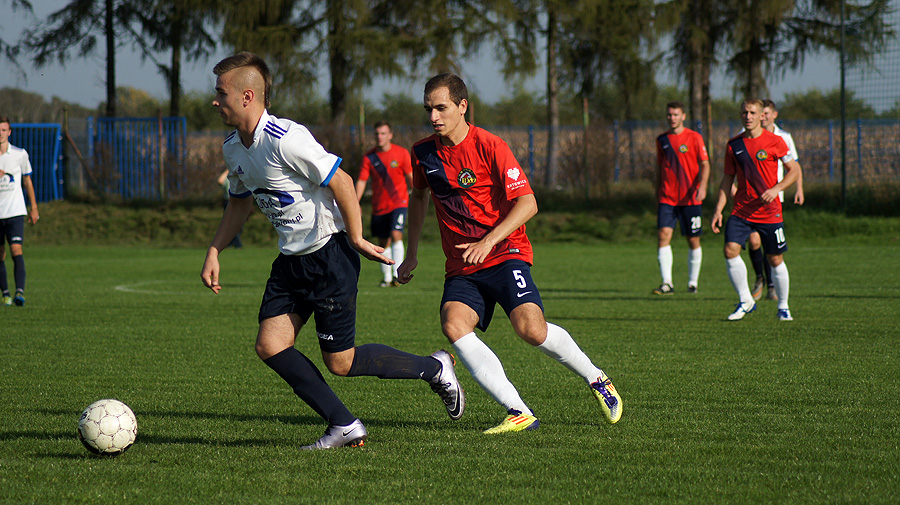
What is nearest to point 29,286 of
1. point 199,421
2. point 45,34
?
point 199,421

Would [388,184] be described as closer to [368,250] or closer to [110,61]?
[368,250]

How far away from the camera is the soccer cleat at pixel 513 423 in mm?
4609

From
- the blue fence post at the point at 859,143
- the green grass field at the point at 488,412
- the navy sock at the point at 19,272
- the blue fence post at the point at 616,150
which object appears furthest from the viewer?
the blue fence post at the point at 616,150

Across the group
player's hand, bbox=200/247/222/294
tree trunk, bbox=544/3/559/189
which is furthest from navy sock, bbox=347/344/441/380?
tree trunk, bbox=544/3/559/189

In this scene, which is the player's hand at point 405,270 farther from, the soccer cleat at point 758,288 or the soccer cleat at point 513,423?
the soccer cleat at point 758,288

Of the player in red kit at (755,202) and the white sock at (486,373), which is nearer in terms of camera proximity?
the white sock at (486,373)

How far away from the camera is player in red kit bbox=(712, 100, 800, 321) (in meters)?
9.08

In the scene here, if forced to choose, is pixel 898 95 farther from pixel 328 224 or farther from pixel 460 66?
pixel 328 224

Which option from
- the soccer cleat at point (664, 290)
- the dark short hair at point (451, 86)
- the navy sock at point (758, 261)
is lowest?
the soccer cleat at point (664, 290)

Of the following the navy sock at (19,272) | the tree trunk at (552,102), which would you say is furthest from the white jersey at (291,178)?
the tree trunk at (552,102)

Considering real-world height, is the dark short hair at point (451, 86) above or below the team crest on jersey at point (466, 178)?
above

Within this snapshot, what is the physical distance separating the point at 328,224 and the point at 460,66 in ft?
73.6

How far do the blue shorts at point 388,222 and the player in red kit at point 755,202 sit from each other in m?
5.34

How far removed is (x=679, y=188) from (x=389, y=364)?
8.23 meters
